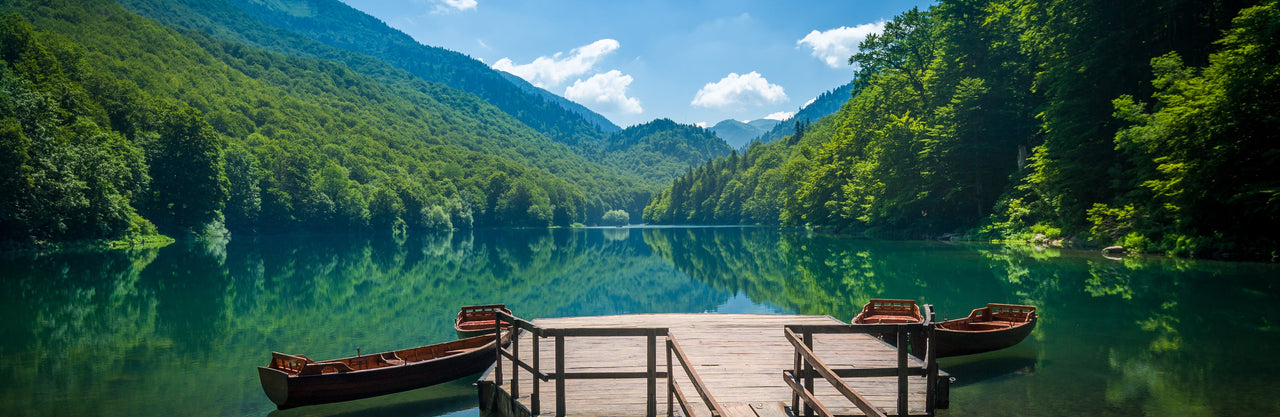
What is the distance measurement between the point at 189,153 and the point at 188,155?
0.24 meters

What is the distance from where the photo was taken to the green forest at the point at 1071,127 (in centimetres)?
2308

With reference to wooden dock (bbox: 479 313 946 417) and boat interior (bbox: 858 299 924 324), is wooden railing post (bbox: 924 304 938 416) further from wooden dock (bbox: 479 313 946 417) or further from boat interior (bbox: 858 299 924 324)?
boat interior (bbox: 858 299 924 324)

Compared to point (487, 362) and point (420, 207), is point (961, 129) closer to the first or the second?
point (487, 362)

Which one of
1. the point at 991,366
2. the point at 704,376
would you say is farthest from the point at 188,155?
the point at 991,366

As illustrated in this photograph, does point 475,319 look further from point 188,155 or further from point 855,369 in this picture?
point 188,155

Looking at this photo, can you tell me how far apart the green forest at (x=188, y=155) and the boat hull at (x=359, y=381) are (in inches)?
1948

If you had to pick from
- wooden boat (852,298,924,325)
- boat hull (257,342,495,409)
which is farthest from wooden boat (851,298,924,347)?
boat hull (257,342,495,409)

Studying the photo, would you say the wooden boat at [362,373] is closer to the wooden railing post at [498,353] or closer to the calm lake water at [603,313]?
the calm lake water at [603,313]

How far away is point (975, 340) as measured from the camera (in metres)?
12.0

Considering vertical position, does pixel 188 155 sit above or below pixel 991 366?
above

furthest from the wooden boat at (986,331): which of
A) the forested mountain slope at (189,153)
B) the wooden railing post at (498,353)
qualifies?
the forested mountain slope at (189,153)

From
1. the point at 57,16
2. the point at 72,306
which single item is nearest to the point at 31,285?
the point at 72,306

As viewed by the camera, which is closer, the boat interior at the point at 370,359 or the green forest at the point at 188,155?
the boat interior at the point at 370,359

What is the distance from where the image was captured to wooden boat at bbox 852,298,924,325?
13.3 metres
